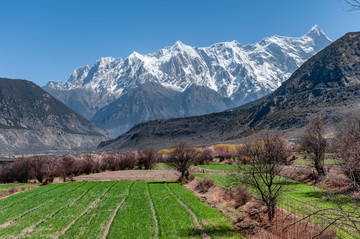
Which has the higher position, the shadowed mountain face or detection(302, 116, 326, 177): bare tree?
the shadowed mountain face

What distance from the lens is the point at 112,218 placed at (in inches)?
787

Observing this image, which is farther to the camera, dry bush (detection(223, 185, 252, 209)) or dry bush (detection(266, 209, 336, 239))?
dry bush (detection(223, 185, 252, 209))

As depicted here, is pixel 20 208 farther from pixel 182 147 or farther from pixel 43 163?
pixel 43 163

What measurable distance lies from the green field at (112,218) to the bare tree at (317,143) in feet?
53.2

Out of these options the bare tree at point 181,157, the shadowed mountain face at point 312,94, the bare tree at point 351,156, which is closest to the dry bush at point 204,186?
the bare tree at point 181,157

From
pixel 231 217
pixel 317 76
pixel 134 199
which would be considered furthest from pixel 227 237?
pixel 317 76

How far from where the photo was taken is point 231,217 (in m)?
19.7

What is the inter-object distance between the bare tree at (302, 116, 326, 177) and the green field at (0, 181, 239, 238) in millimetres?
16201

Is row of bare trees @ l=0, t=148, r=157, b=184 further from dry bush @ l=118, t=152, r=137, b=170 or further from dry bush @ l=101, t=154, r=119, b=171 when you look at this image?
dry bush @ l=118, t=152, r=137, b=170

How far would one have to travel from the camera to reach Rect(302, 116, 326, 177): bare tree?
3322 cm

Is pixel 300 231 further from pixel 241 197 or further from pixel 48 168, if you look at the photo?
Result: pixel 48 168

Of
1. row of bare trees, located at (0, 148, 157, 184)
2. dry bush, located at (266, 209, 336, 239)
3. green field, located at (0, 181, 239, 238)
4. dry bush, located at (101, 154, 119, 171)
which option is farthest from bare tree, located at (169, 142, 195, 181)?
dry bush, located at (101, 154, 119, 171)

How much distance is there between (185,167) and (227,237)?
27875 millimetres

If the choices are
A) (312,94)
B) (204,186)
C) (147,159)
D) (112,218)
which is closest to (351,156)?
(112,218)
